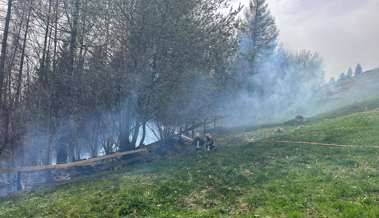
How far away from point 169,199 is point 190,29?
37.4 feet

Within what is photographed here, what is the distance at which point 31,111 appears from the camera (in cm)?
1972

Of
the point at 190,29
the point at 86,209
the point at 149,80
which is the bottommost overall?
the point at 86,209

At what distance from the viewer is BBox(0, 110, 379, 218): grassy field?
8.44m

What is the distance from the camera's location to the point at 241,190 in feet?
33.4

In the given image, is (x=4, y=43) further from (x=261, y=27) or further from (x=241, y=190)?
(x=261, y=27)

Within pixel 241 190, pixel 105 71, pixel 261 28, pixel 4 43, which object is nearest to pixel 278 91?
pixel 261 28

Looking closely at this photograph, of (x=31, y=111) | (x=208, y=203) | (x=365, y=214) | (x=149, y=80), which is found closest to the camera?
(x=365, y=214)

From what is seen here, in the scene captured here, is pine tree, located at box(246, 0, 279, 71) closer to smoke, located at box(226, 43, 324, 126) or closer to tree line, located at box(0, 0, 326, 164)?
smoke, located at box(226, 43, 324, 126)

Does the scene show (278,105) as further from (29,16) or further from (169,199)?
(169,199)

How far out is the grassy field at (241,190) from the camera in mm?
8438

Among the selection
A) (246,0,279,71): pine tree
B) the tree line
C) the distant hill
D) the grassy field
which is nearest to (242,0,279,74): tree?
(246,0,279,71): pine tree

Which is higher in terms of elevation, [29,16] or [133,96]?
[29,16]

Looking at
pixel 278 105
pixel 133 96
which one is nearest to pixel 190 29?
pixel 133 96

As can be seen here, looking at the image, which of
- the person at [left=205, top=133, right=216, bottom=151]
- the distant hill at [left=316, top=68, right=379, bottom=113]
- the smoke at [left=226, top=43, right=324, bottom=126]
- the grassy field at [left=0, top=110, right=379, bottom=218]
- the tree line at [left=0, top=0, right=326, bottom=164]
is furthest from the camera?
the distant hill at [left=316, top=68, right=379, bottom=113]
